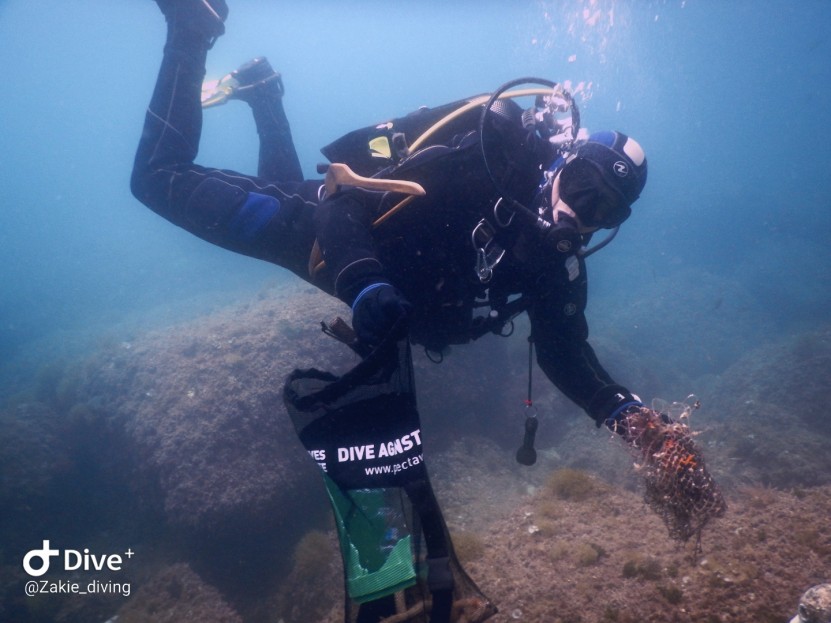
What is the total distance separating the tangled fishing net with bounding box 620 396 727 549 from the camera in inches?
105

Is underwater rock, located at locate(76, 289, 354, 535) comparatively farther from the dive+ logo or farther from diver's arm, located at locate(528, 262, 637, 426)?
diver's arm, located at locate(528, 262, 637, 426)

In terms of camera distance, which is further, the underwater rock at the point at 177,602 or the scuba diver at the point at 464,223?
the underwater rock at the point at 177,602

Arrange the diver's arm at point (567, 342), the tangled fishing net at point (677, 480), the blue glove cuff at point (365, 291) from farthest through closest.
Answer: the diver's arm at point (567, 342)
the tangled fishing net at point (677, 480)
the blue glove cuff at point (365, 291)

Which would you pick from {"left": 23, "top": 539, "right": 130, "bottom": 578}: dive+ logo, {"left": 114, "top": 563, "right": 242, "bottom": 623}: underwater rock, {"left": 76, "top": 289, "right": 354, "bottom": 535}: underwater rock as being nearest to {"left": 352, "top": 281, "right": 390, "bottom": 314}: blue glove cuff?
{"left": 76, "top": 289, "right": 354, "bottom": 535}: underwater rock

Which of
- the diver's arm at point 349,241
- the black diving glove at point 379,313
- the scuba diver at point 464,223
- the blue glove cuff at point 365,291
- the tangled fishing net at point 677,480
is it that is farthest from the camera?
the scuba diver at point 464,223

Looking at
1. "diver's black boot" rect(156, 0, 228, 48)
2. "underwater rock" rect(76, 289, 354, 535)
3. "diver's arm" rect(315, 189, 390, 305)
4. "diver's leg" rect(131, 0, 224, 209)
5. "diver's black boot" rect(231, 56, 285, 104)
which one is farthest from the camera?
"underwater rock" rect(76, 289, 354, 535)

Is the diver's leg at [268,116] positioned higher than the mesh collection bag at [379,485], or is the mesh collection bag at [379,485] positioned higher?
the diver's leg at [268,116]

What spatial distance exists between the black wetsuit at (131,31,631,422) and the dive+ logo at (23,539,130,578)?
810 centimetres

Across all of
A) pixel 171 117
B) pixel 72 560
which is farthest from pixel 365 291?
pixel 72 560

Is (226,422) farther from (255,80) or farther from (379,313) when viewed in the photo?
(379,313)

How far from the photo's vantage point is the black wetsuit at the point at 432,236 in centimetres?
301

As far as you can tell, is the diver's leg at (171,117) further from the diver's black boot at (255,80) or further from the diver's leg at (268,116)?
the diver's black boot at (255,80)

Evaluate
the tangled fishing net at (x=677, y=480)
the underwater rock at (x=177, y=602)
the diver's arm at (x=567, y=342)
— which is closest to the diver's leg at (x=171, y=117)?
the diver's arm at (x=567, y=342)

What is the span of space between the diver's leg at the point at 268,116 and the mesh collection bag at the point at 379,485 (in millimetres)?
4209
